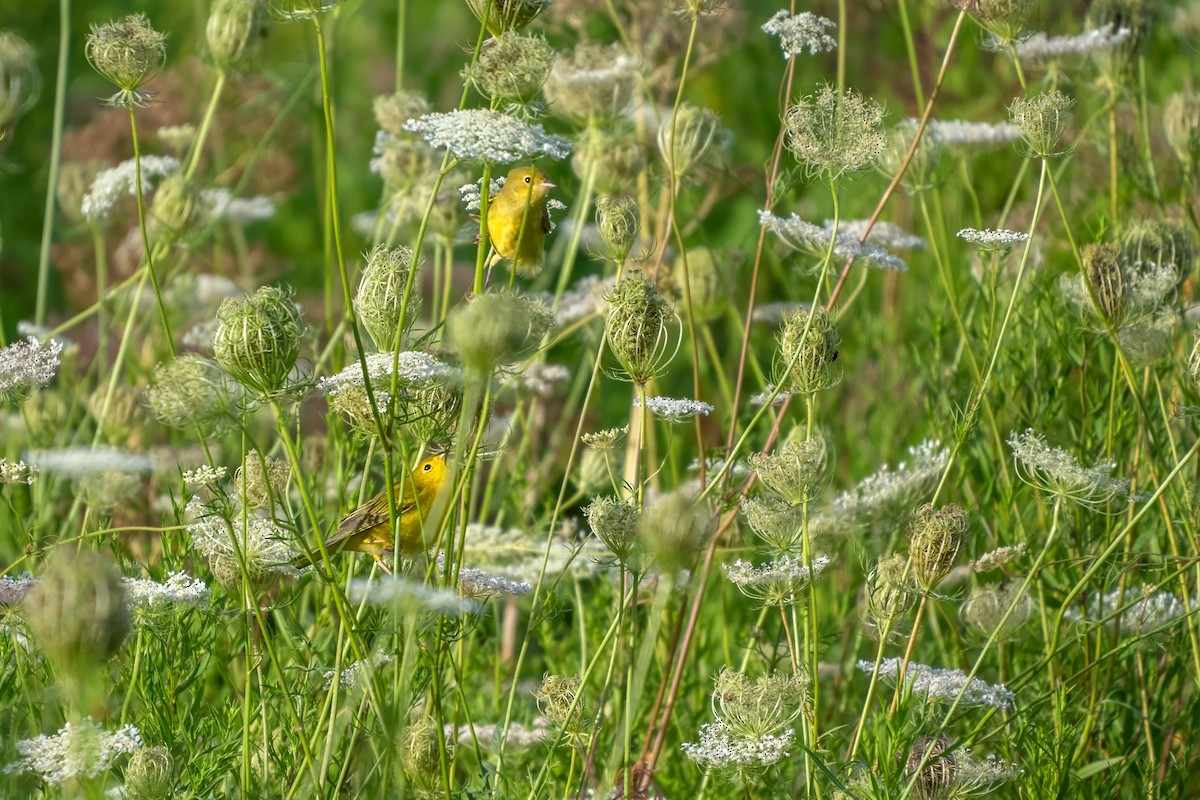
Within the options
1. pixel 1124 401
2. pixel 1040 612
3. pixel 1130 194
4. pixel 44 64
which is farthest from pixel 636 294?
pixel 44 64

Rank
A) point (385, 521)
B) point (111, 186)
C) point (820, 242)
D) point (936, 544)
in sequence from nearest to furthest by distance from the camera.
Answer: point (936, 544) < point (385, 521) < point (820, 242) < point (111, 186)

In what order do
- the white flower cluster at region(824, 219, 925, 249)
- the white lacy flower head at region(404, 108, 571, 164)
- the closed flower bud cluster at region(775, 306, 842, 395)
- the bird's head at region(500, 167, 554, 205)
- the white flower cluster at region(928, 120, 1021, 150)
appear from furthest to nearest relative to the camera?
the white flower cluster at region(928, 120, 1021, 150)
the white flower cluster at region(824, 219, 925, 249)
the bird's head at region(500, 167, 554, 205)
the closed flower bud cluster at region(775, 306, 842, 395)
the white lacy flower head at region(404, 108, 571, 164)

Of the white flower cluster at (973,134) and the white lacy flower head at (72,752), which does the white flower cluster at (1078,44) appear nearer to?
the white flower cluster at (973,134)

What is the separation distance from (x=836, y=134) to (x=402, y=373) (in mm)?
770

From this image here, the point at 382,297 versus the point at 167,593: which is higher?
the point at 382,297

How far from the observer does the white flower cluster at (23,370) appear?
2.06 meters

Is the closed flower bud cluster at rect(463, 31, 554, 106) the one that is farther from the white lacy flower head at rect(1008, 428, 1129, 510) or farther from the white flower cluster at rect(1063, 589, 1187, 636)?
the white flower cluster at rect(1063, 589, 1187, 636)

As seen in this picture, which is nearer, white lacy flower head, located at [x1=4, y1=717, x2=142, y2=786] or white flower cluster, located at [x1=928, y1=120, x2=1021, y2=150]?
white lacy flower head, located at [x1=4, y1=717, x2=142, y2=786]

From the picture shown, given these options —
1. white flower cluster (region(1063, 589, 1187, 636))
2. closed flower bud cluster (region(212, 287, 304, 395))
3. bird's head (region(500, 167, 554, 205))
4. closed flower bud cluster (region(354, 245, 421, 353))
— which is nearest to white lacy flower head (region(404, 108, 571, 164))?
closed flower bud cluster (region(354, 245, 421, 353))

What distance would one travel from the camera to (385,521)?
2.34 m

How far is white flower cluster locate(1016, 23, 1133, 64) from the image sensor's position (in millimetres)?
3055

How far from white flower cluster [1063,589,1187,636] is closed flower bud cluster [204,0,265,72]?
2.05 meters

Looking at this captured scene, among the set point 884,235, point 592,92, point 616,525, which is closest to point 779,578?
point 616,525

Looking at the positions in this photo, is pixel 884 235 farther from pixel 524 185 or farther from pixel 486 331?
pixel 486 331
